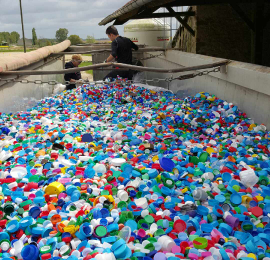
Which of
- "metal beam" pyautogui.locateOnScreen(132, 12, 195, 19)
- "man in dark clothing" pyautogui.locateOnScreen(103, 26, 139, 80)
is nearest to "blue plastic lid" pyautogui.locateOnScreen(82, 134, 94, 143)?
"man in dark clothing" pyautogui.locateOnScreen(103, 26, 139, 80)

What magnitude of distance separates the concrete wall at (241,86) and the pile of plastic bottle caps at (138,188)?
183 mm

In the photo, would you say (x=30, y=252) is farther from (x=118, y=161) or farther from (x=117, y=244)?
(x=118, y=161)

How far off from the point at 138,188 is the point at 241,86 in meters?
2.57

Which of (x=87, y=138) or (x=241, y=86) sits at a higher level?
(x=241, y=86)

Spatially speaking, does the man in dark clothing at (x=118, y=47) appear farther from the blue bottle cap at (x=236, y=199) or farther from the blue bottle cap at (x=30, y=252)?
the blue bottle cap at (x=30, y=252)

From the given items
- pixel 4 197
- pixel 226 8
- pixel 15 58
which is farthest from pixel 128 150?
pixel 226 8

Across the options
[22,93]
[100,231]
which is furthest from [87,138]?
[22,93]

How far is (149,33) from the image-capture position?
16094mm

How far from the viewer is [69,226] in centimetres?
223

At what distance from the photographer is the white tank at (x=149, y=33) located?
52.9 feet

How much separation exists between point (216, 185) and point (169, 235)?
0.83m

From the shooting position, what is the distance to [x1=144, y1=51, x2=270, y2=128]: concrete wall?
12.7 feet

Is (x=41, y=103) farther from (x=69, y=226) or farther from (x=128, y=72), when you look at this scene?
(x=69, y=226)

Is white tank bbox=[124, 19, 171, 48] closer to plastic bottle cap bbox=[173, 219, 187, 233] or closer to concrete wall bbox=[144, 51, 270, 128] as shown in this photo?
concrete wall bbox=[144, 51, 270, 128]
